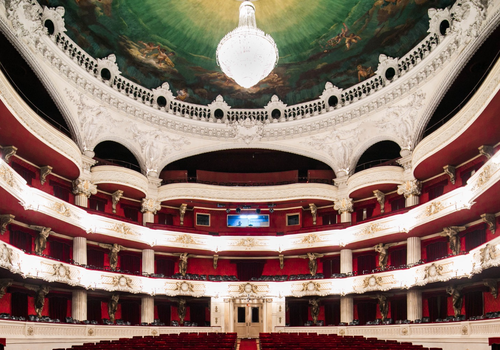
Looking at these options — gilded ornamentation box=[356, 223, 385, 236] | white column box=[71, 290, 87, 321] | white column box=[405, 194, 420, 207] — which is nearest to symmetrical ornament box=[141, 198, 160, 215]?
white column box=[71, 290, 87, 321]

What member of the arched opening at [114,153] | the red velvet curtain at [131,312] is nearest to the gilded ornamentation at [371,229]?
the red velvet curtain at [131,312]

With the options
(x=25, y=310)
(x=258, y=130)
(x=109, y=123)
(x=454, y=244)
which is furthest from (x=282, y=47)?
(x=25, y=310)

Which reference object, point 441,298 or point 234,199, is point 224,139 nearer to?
point 234,199

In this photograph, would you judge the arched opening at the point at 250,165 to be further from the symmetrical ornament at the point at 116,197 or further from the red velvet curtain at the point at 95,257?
the red velvet curtain at the point at 95,257

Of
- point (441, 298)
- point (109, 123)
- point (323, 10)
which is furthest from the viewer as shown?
point (109, 123)

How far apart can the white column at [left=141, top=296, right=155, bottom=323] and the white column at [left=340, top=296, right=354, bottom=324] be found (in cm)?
938

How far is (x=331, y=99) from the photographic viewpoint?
2748 centimetres

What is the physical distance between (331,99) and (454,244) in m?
10.8

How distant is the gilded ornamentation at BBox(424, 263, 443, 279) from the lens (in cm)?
1902

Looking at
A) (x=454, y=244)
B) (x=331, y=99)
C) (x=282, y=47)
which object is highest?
(x=282, y=47)

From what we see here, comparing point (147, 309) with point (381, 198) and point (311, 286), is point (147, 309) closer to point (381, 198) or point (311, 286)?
point (311, 286)

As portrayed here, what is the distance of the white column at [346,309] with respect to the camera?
24172 millimetres

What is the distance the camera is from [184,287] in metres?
24.7

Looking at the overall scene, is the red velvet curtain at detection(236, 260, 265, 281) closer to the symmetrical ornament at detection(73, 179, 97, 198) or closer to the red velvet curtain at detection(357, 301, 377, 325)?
the red velvet curtain at detection(357, 301, 377, 325)
